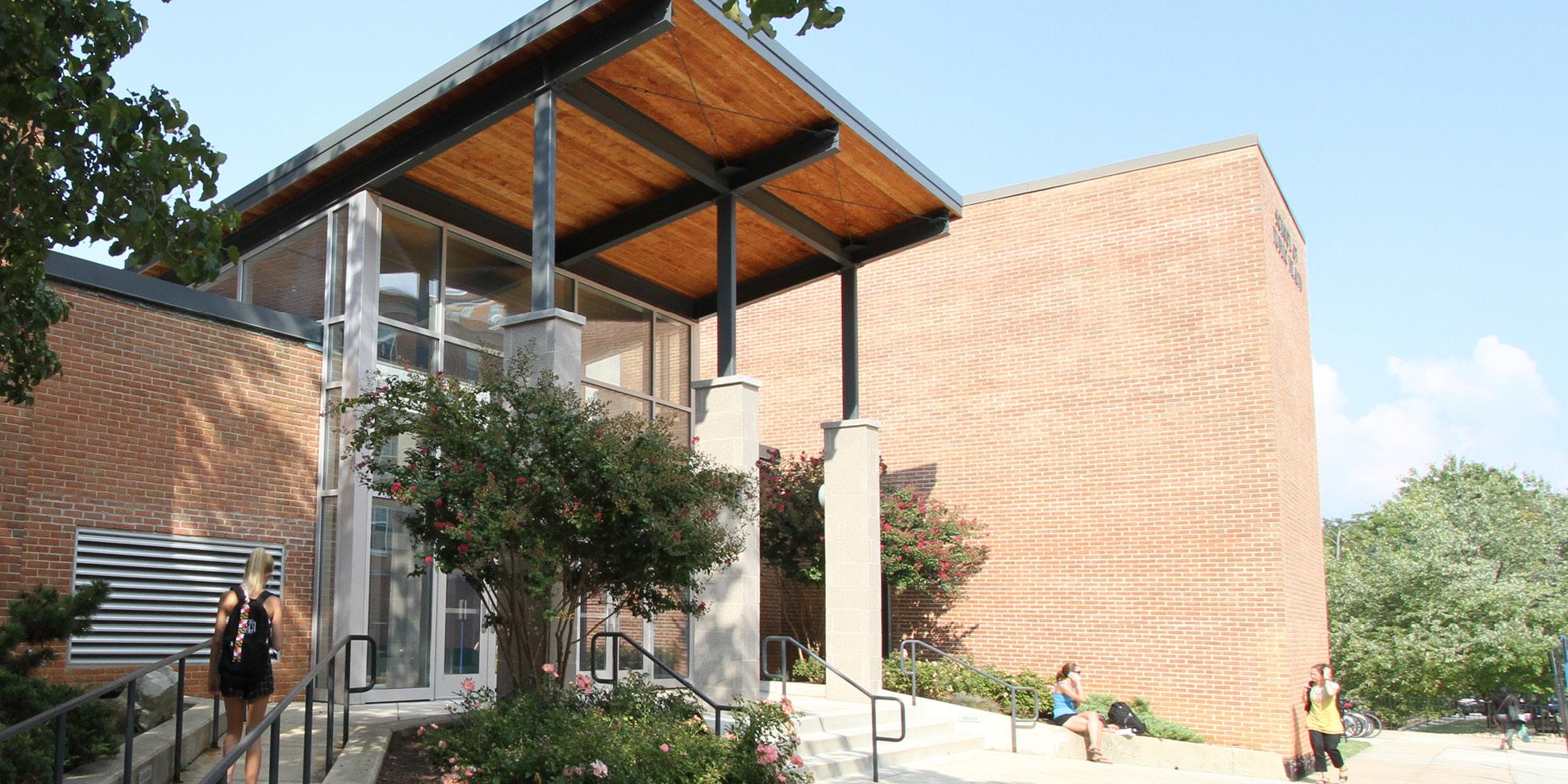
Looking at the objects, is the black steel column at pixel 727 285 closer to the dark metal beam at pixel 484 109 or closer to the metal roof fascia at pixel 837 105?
the metal roof fascia at pixel 837 105

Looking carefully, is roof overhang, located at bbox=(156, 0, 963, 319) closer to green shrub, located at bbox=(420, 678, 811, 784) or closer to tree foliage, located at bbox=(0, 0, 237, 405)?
tree foliage, located at bbox=(0, 0, 237, 405)

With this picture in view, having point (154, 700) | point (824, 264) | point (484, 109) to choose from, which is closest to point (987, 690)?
point (824, 264)

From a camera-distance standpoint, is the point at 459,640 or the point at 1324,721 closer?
the point at 459,640

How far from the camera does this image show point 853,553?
14562 millimetres

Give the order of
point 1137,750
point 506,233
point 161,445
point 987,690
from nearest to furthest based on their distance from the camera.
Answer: point 161,445
point 506,233
point 1137,750
point 987,690

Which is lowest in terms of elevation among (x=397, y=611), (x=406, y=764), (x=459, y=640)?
(x=406, y=764)

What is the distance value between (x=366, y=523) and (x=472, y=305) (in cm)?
280

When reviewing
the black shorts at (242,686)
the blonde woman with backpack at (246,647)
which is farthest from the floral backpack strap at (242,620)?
the black shorts at (242,686)

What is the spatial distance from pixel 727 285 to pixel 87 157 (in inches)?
256

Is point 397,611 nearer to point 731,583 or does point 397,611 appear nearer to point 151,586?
point 151,586

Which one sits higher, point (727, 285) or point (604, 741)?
point (727, 285)

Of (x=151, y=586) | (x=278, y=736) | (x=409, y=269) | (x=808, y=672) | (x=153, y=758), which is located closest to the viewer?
(x=278, y=736)

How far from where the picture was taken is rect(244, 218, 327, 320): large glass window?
12.6 meters

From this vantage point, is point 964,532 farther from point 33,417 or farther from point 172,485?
point 33,417
